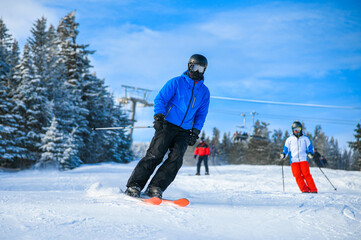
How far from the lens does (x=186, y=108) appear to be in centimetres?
350

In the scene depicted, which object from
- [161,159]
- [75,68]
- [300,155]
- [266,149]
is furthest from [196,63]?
[266,149]

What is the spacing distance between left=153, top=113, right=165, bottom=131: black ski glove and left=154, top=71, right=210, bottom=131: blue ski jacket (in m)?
0.13

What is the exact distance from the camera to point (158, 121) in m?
3.29

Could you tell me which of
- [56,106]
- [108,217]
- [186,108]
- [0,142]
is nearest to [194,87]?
[186,108]

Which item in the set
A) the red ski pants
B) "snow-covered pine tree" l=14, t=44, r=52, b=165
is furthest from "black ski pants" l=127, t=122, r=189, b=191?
"snow-covered pine tree" l=14, t=44, r=52, b=165

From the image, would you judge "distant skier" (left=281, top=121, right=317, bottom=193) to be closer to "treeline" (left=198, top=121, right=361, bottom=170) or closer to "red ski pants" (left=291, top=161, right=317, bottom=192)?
"red ski pants" (left=291, top=161, right=317, bottom=192)

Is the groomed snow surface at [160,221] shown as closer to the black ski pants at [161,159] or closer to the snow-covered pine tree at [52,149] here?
the black ski pants at [161,159]

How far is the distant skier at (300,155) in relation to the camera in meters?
6.78

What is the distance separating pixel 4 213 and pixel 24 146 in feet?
51.4

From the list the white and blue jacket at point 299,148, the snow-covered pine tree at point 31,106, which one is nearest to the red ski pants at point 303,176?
the white and blue jacket at point 299,148

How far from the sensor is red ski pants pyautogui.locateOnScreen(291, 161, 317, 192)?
6660 millimetres

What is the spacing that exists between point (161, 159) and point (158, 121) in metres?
0.48

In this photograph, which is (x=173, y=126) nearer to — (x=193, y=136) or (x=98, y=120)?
(x=193, y=136)

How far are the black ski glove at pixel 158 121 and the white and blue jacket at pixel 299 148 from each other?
4997 millimetres
